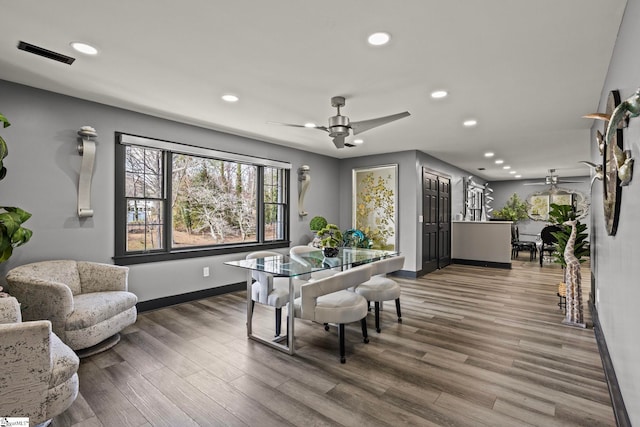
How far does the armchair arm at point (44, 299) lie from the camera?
2656 millimetres

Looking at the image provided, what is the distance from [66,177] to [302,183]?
3.60m

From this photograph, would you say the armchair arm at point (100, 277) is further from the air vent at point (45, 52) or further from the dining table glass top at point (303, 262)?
the air vent at point (45, 52)

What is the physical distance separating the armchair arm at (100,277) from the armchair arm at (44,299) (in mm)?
557

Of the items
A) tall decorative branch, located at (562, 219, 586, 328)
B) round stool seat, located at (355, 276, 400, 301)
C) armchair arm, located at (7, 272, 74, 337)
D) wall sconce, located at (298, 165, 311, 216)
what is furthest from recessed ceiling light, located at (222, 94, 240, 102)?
tall decorative branch, located at (562, 219, 586, 328)

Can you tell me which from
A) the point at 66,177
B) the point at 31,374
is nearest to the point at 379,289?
the point at 31,374

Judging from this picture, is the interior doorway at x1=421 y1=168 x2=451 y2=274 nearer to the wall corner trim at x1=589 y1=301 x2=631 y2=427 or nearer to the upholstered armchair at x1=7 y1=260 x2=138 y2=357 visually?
the wall corner trim at x1=589 y1=301 x2=631 y2=427

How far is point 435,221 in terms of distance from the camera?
7121 millimetres

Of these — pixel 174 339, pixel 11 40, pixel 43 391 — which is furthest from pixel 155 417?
pixel 11 40

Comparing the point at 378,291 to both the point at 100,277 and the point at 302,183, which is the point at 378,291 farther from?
the point at 302,183

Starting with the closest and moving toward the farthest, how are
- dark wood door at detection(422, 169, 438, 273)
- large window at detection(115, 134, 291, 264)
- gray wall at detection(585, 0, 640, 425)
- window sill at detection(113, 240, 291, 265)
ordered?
1. gray wall at detection(585, 0, 640, 425)
2. window sill at detection(113, 240, 291, 265)
3. large window at detection(115, 134, 291, 264)
4. dark wood door at detection(422, 169, 438, 273)

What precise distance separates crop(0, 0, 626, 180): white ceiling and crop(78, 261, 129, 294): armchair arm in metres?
1.80

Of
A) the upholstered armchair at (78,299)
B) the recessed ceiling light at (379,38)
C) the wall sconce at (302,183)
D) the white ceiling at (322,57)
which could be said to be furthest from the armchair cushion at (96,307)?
the wall sconce at (302,183)

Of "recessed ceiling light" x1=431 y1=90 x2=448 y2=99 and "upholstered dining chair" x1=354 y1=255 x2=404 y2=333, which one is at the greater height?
"recessed ceiling light" x1=431 y1=90 x2=448 y2=99

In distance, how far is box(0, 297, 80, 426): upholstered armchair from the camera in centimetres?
167
